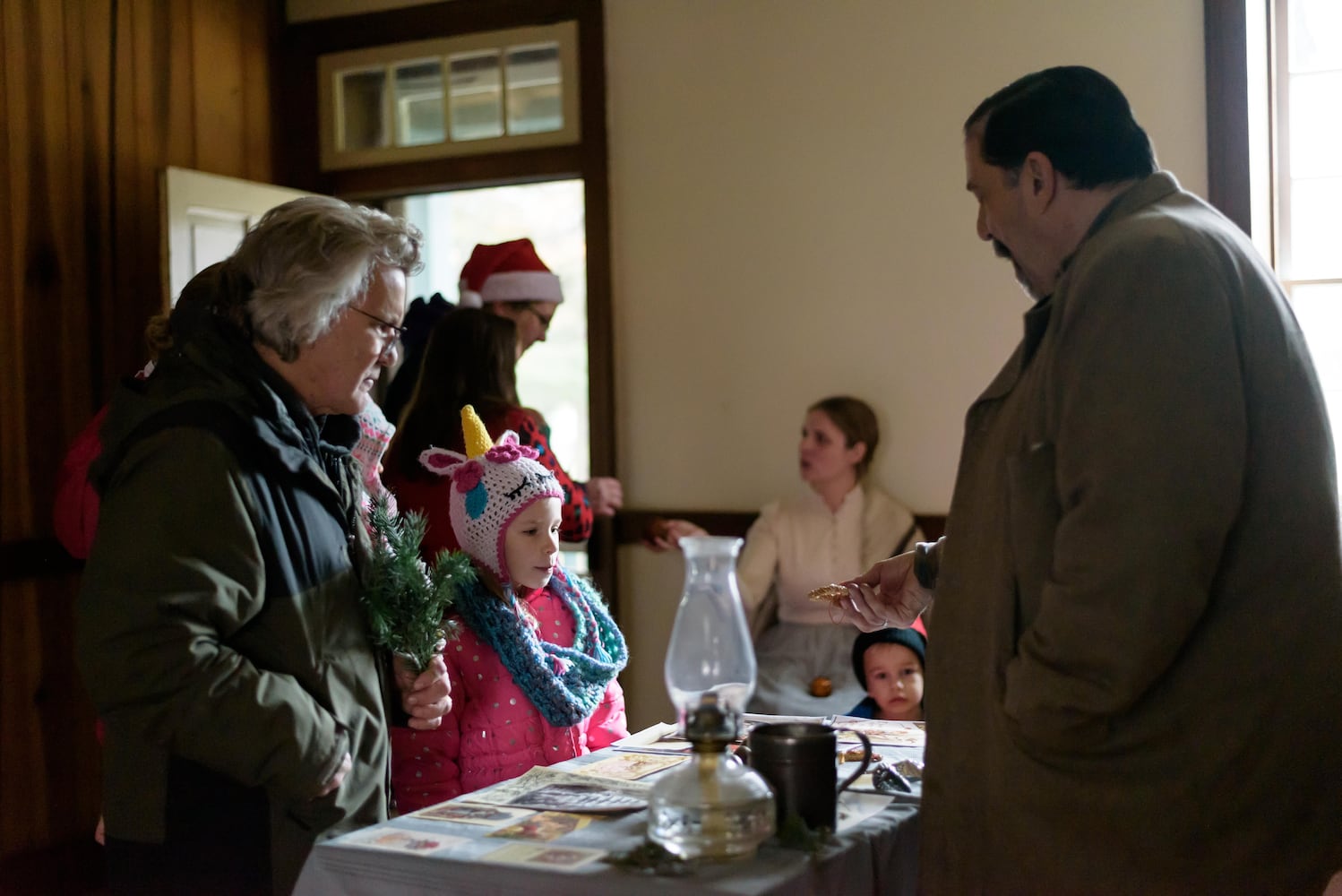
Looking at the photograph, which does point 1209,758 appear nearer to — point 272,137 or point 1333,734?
point 1333,734

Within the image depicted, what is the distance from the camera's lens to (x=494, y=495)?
237 cm

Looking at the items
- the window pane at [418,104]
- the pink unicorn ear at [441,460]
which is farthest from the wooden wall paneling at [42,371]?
the pink unicorn ear at [441,460]

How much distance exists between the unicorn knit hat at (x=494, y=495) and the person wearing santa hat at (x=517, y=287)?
1.49 m

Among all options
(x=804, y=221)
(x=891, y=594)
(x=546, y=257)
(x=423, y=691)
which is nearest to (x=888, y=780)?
(x=891, y=594)

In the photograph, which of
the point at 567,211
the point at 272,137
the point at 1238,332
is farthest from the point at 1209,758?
the point at 567,211

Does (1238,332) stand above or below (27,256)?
below

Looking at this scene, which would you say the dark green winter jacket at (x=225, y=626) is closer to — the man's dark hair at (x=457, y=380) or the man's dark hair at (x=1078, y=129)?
the man's dark hair at (x=1078, y=129)

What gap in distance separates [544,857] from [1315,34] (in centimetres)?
331

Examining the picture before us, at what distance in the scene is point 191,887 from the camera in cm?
173

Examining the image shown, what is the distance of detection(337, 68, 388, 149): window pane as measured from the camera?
479cm

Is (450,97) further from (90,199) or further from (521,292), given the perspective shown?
(90,199)

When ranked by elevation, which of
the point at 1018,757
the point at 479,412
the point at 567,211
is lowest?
the point at 1018,757

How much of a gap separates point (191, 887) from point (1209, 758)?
1.26 meters

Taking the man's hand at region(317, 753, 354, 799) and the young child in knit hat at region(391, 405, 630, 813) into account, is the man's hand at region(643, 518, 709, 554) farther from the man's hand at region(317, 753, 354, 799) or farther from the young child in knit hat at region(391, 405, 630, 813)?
the man's hand at region(317, 753, 354, 799)
